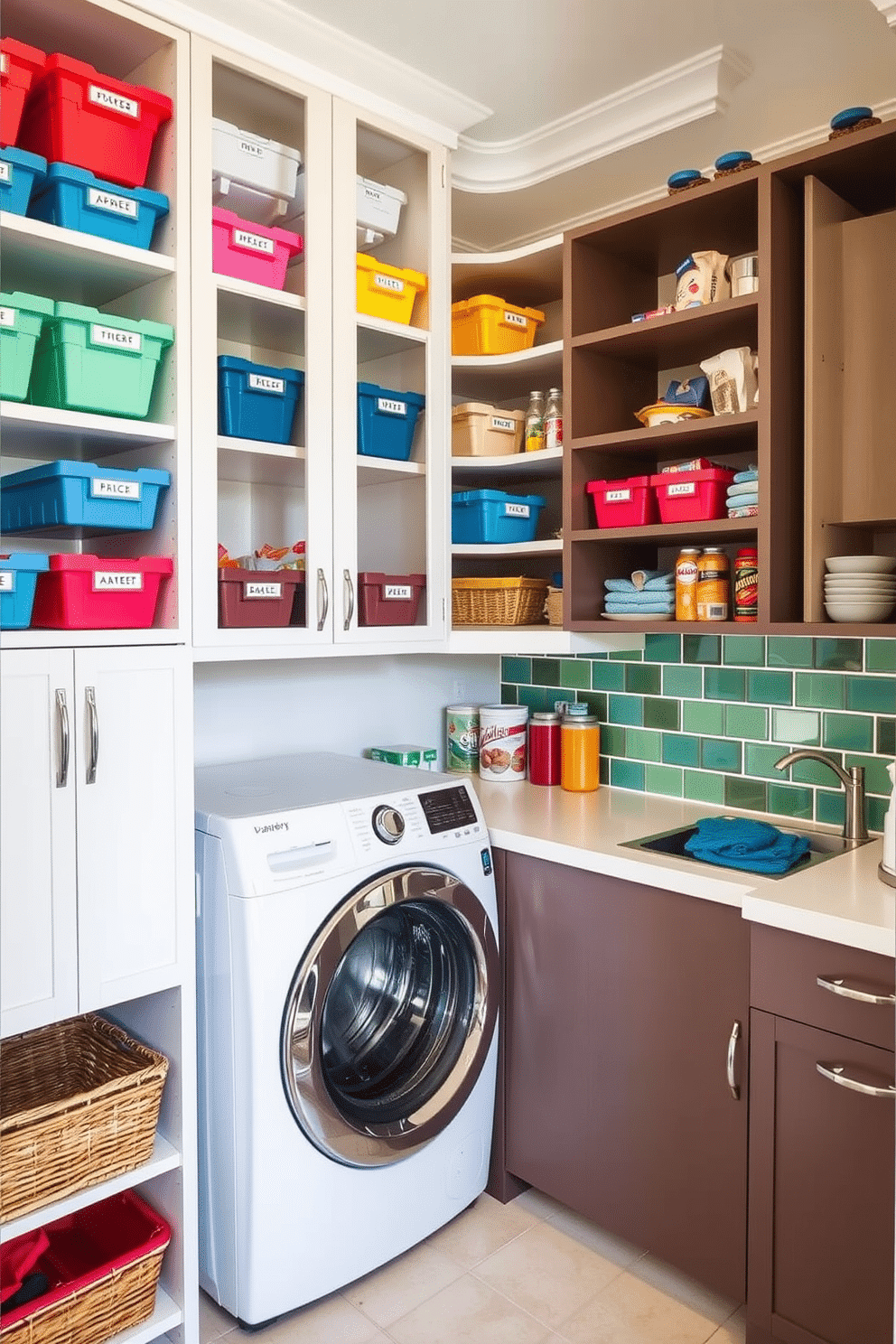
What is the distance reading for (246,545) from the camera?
8.11ft

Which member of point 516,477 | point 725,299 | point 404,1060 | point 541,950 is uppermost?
point 725,299

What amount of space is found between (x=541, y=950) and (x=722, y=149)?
A: 203 centimetres

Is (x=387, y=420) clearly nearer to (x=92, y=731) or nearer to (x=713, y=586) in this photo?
(x=713, y=586)

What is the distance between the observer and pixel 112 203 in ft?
6.07

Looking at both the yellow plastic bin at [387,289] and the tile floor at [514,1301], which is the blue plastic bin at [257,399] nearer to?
the yellow plastic bin at [387,289]

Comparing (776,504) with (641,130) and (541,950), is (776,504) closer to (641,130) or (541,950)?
(641,130)

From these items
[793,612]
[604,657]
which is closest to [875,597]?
[793,612]

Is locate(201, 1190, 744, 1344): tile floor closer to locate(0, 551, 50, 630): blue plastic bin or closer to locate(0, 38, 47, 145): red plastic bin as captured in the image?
locate(0, 551, 50, 630): blue plastic bin

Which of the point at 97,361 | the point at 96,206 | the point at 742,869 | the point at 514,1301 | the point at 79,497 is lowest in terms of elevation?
the point at 514,1301

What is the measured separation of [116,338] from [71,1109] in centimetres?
140

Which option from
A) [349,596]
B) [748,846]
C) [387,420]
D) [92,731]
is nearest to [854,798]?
[748,846]

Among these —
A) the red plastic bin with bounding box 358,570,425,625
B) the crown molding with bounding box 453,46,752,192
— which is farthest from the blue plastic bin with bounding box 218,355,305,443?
the crown molding with bounding box 453,46,752,192

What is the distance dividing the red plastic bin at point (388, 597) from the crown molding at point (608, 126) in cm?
110

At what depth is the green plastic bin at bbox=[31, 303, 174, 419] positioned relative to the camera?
1784 millimetres
